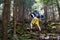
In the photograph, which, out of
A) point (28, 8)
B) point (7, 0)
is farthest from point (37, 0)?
point (7, 0)

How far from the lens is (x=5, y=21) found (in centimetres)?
857

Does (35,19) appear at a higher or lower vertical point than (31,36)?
higher

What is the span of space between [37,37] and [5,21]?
3587 mm

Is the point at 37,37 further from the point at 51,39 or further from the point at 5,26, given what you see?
the point at 5,26

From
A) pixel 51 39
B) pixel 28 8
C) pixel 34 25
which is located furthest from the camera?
pixel 28 8

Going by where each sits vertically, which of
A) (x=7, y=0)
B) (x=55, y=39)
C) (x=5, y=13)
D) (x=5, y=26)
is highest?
(x=7, y=0)

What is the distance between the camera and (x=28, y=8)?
95.0 feet

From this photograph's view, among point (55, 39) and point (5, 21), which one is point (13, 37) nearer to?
point (5, 21)

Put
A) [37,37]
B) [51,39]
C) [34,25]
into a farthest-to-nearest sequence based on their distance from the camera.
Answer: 1. [34,25]
2. [37,37]
3. [51,39]

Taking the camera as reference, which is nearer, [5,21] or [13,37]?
[5,21]

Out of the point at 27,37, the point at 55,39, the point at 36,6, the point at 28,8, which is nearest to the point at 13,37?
the point at 27,37

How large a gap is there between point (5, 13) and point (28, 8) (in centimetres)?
2035

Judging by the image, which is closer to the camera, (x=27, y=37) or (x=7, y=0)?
(x=7, y=0)

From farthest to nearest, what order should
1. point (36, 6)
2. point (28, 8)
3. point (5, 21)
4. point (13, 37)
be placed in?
point (36, 6), point (28, 8), point (13, 37), point (5, 21)
